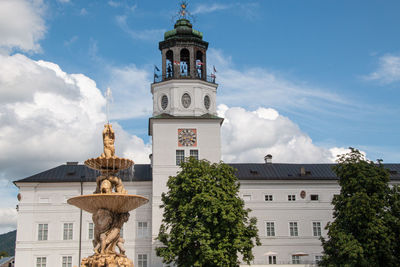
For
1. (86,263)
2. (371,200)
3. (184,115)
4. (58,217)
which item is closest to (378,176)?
(371,200)

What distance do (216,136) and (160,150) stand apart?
4759mm

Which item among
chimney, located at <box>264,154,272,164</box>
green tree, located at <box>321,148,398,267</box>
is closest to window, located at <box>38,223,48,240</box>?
chimney, located at <box>264,154,272,164</box>

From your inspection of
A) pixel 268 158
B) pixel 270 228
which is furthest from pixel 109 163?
pixel 268 158

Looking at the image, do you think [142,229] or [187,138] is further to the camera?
[142,229]

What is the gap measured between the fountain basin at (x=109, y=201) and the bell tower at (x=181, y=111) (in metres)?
19.4

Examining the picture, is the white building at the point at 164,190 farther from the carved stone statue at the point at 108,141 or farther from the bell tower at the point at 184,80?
the carved stone statue at the point at 108,141

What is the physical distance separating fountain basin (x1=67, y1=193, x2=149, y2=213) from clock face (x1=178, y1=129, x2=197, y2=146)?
20.7m

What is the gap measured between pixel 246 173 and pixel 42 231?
60.4ft

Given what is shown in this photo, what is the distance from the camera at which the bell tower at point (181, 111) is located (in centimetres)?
3778

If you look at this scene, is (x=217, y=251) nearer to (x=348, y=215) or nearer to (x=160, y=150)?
(x=348, y=215)

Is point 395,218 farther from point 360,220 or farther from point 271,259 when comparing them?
point 271,259

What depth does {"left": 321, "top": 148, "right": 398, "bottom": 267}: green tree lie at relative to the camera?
1091 inches

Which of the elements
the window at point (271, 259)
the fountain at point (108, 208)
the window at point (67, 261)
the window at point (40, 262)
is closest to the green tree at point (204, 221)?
the window at point (271, 259)

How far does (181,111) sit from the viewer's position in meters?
39.2
